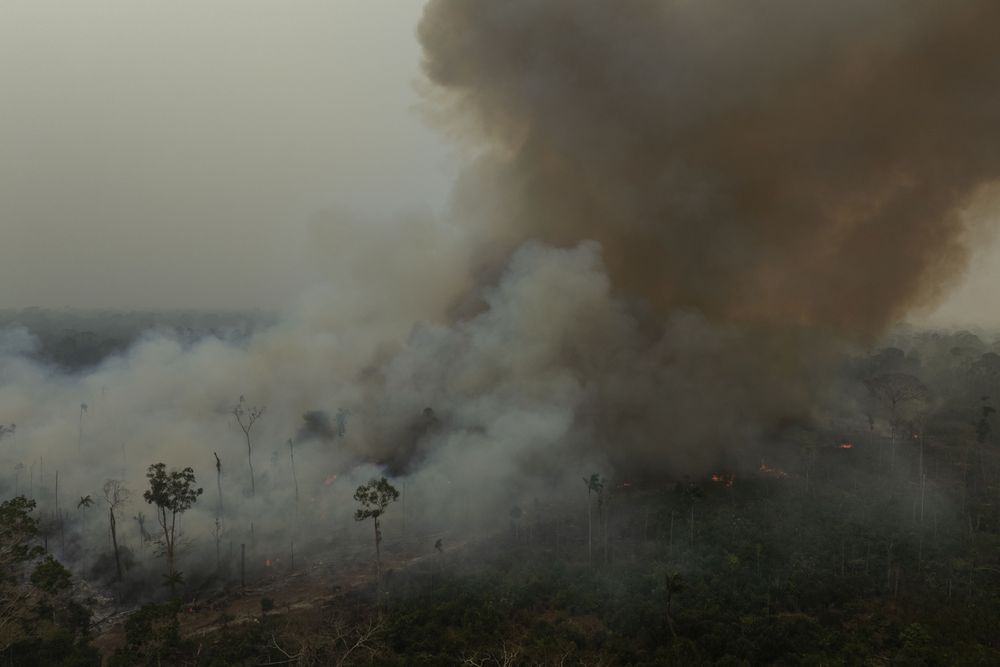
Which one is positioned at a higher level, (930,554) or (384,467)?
(384,467)

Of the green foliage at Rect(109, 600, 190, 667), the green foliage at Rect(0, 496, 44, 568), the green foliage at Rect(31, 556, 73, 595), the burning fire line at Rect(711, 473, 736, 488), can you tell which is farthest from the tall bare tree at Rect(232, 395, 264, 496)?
the burning fire line at Rect(711, 473, 736, 488)

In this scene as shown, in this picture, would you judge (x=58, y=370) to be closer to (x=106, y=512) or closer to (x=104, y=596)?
(x=106, y=512)

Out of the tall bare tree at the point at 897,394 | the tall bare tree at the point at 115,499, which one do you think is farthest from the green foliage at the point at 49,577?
the tall bare tree at the point at 897,394

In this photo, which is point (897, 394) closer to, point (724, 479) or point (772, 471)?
point (772, 471)

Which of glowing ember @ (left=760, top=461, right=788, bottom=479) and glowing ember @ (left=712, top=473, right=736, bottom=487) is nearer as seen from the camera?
glowing ember @ (left=712, top=473, right=736, bottom=487)

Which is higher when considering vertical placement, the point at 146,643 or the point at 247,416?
the point at 247,416

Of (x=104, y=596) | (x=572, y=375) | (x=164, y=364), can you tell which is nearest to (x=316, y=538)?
(x=104, y=596)

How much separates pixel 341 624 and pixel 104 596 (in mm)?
19772

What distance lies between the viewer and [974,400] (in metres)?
72.4

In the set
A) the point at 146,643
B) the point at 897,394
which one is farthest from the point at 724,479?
the point at 146,643

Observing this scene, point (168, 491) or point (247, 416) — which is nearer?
point (168, 491)

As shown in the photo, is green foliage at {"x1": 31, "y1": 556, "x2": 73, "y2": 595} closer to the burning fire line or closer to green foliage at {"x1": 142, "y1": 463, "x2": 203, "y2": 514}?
green foliage at {"x1": 142, "y1": 463, "x2": 203, "y2": 514}

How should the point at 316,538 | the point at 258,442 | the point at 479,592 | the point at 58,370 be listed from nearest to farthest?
1. the point at 479,592
2. the point at 316,538
3. the point at 258,442
4. the point at 58,370

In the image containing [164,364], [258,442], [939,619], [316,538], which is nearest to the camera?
[939,619]
